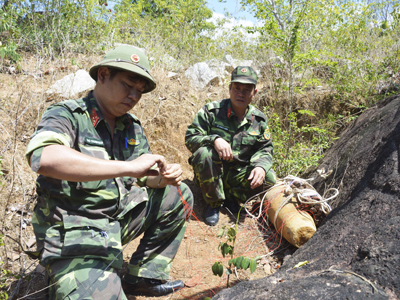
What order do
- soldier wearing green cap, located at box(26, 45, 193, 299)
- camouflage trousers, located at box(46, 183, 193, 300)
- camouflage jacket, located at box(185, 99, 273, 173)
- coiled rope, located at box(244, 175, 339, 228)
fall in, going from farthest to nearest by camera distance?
camouflage jacket, located at box(185, 99, 273, 173)
coiled rope, located at box(244, 175, 339, 228)
camouflage trousers, located at box(46, 183, 193, 300)
soldier wearing green cap, located at box(26, 45, 193, 299)

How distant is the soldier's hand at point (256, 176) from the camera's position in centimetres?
343

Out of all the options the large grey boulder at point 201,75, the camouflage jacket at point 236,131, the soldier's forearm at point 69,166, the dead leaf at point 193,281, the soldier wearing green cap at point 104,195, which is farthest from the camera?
the large grey boulder at point 201,75

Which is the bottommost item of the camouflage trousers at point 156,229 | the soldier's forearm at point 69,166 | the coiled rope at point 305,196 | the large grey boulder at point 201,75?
the camouflage trousers at point 156,229

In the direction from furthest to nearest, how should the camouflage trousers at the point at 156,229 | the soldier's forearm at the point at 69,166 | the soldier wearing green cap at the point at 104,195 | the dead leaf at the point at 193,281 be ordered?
the dead leaf at the point at 193,281 < the camouflage trousers at the point at 156,229 < the soldier wearing green cap at the point at 104,195 < the soldier's forearm at the point at 69,166

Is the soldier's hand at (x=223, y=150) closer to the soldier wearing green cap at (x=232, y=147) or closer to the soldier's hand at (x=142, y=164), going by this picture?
the soldier wearing green cap at (x=232, y=147)

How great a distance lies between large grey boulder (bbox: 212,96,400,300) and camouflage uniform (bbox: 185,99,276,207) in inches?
41.9

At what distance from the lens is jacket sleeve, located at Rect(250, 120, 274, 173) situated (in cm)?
370

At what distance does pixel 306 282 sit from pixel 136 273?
1.26 m

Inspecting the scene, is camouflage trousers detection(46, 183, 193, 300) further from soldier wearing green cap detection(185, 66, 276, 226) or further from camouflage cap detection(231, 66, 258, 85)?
camouflage cap detection(231, 66, 258, 85)

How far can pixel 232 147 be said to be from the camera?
3930 millimetres

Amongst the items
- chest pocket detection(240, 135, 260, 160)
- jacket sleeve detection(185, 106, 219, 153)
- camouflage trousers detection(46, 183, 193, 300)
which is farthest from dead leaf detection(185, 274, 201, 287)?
chest pocket detection(240, 135, 260, 160)

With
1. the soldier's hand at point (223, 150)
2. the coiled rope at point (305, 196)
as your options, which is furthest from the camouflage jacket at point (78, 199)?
the coiled rope at point (305, 196)

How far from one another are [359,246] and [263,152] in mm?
2199

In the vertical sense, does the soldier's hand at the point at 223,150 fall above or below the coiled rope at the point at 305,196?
Result: above
